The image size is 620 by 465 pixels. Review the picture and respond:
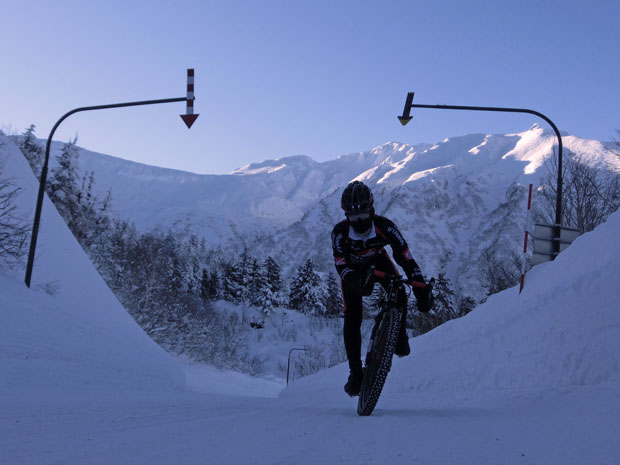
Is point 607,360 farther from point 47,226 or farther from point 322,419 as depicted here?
point 47,226

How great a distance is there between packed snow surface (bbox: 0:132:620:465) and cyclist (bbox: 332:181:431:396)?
70 cm

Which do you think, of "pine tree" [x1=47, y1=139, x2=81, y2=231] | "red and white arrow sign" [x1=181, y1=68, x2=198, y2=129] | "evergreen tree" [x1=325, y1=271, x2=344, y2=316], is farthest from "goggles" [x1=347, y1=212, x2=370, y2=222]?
"evergreen tree" [x1=325, y1=271, x2=344, y2=316]

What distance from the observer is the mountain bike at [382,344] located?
4574 mm

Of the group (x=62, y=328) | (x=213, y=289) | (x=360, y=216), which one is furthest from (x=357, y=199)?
(x=213, y=289)

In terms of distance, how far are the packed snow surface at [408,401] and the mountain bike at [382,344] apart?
0.23 meters

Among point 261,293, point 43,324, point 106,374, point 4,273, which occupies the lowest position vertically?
point 261,293

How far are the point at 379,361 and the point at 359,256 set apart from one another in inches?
43.5

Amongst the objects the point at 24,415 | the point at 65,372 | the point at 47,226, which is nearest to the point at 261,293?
the point at 47,226

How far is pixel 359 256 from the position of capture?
16.9 ft

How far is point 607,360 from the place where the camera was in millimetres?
4641

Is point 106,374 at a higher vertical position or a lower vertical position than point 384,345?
lower

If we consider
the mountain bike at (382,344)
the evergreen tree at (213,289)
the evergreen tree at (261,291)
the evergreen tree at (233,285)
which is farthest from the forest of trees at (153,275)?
the mountain bike at (382,344)

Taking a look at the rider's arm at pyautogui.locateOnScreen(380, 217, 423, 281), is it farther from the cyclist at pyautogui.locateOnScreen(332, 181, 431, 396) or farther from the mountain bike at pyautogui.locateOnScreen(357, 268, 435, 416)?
the mountain bike at pyautogui.locateOnScreen(357, 268, 435, 416)

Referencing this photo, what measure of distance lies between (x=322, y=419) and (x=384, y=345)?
89 cm
